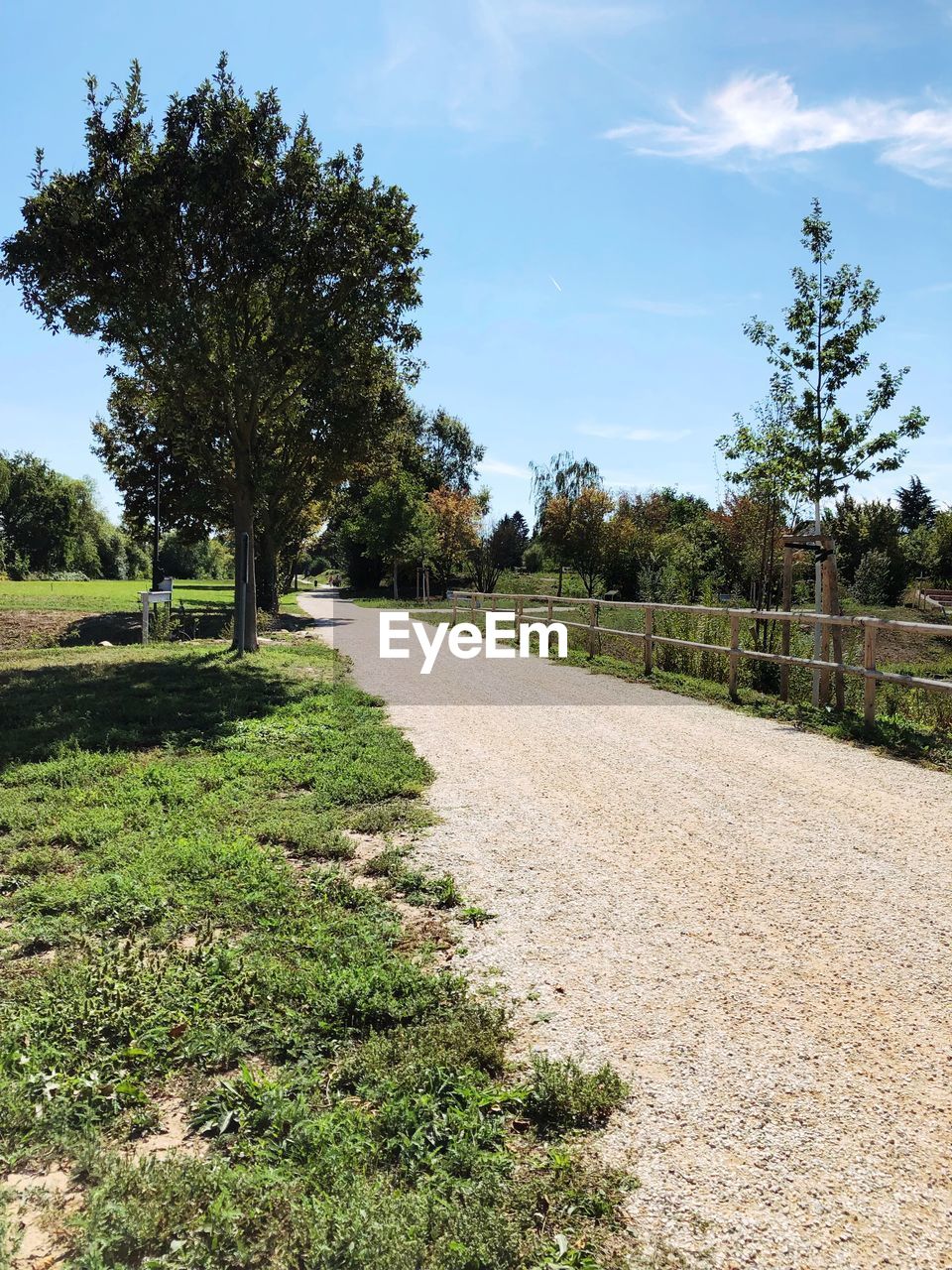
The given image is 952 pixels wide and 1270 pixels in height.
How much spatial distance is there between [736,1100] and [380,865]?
258cm

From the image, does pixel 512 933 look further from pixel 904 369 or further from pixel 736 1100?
pixel 904 369

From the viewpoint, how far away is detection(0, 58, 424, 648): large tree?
12695 millimetres

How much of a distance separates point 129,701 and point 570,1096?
8942 millimetres

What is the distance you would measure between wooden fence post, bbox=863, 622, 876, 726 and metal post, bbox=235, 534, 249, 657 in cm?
1063

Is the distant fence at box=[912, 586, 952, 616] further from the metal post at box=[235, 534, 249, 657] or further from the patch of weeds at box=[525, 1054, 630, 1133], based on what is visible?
the patch of weeds at box=[525, 1054, 630, 1133]

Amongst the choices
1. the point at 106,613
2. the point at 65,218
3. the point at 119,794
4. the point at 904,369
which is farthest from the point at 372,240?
the point at 106,613

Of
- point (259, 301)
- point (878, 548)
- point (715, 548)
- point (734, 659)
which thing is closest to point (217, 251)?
point (259, 301)

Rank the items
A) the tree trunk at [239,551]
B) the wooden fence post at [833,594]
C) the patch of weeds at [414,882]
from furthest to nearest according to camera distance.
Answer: the tree trunk at [239,551] → the wooden fence post at [833,594] → the patch of weeds at [414,882]

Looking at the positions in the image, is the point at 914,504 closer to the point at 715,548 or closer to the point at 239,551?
the point at 715,548

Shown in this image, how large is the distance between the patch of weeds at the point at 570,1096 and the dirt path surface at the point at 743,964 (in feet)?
0.23

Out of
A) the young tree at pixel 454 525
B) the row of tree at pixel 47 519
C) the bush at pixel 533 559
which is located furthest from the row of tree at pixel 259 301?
the row of tree at pixel 47 519

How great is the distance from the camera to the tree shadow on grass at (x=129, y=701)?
824cm

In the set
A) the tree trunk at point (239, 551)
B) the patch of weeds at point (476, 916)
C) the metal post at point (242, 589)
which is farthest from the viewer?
the tree trunk at point (239, 551)

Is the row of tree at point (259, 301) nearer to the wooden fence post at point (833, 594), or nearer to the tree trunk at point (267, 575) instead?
the wooden fence post at point (833, 594)
